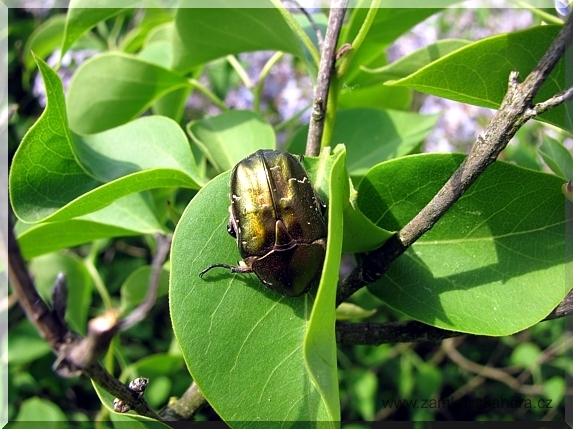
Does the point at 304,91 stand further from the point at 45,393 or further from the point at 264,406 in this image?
the point at 264,406

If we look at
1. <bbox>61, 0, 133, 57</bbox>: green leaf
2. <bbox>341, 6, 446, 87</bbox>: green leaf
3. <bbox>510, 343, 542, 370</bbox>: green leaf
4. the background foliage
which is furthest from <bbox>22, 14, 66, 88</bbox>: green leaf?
<bbox>510, 343, 542, 370</bbox>: green leaf

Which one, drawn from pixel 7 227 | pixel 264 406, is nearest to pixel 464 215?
pixel 264 406

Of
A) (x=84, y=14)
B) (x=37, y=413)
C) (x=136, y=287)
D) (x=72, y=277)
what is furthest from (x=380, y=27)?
(x=37, y=413)

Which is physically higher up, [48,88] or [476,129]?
[48,88]

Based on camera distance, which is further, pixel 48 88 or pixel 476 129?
pixel 476 129

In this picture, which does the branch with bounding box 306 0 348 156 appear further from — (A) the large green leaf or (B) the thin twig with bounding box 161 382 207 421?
(B) the thin twig with bounding box 161 382 207 421

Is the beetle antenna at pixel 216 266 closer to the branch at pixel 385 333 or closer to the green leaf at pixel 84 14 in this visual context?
the branch at pixel 385 333
